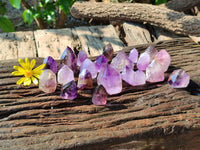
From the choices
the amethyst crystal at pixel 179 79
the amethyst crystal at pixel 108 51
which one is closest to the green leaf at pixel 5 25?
the amethyst crystal at pixel 108 51

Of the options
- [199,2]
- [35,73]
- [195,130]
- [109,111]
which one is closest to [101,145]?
[109,111]

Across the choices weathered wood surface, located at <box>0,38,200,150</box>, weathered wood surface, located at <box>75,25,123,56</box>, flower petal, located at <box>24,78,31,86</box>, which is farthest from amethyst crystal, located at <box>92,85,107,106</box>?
weathered wood surface, located at <box>75,25,123,56</box>

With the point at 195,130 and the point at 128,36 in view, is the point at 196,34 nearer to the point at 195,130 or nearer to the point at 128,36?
the point at 128,36

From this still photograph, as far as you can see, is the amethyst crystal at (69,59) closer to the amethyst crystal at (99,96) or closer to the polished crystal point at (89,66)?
the polished crystal point at (89,66)

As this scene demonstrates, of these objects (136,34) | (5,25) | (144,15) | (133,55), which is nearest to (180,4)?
(144,15)

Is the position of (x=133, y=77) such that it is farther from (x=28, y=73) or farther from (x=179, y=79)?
(x=28, y=73)

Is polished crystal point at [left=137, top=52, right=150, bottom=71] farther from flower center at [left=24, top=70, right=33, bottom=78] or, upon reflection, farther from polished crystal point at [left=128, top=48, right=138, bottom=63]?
flower center at [left=24, top=70, right=33, bottom=78]
